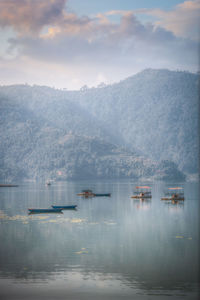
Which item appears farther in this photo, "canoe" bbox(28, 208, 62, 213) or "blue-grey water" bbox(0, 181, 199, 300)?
"canoe" bbox(28, 208, 62, 213)

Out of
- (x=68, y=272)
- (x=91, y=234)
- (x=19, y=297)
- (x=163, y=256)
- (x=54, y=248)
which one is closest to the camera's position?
(x=19, y=297)

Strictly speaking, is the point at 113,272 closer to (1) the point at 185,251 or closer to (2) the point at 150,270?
(2) the point at 150,270

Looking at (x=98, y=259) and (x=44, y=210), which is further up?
(x=44, y=210)

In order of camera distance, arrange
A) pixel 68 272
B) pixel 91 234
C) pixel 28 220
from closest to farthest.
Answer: pixel 68 272, pixel 91 234, pixel 28 220

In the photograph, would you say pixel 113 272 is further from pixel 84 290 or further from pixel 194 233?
pixel 194 233

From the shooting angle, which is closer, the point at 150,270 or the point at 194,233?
the point at 150,270

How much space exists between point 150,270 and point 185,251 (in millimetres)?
8375

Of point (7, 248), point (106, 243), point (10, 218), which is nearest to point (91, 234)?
point (106, 243)

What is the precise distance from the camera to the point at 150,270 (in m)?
37.6

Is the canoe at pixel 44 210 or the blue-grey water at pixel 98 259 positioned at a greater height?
the canoe at pixel 44 210

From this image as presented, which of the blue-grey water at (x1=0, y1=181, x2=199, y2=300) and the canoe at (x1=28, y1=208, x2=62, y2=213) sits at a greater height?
the canoe at (x1=28, y1=208, x2=62, y2=213)

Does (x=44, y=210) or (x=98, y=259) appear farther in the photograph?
(x=44, y=210)

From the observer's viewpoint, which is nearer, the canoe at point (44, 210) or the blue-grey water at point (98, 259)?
the blue-grey water at point (98, 259)

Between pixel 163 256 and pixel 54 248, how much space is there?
12100 millimetres
